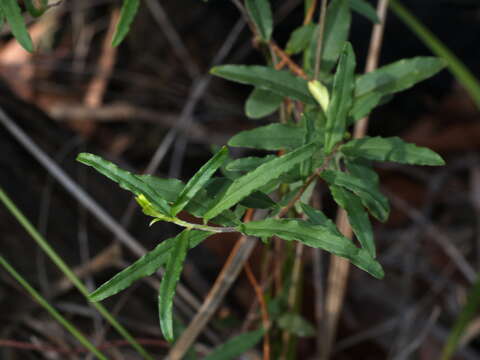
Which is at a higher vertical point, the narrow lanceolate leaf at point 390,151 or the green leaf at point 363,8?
the green leaf at point 363,8

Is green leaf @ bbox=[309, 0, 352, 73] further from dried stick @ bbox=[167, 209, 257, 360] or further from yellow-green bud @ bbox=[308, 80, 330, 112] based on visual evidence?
dried stick @ bbox=[167, 209, 257, 360]

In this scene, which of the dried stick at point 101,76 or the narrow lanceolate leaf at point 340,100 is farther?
the dried stick at point 101,76

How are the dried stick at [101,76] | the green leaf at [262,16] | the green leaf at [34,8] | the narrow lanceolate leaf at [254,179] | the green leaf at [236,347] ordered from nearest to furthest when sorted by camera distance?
the narrow lanceolate leaf at [254,179]
the green leaf at [34,8]
the green leaf at [262,16]
the green leaf at [236,347]
the dried stick at [101,76]

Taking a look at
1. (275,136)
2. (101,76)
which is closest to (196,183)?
(275,136)

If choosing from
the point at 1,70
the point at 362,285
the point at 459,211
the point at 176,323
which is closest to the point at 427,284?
the point at 362,285

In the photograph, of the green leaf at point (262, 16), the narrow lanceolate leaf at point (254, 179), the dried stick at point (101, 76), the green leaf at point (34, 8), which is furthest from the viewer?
the dried stick at point (101, 76)

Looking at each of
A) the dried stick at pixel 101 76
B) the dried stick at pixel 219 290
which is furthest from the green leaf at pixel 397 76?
the dried stick at pixel 101 76

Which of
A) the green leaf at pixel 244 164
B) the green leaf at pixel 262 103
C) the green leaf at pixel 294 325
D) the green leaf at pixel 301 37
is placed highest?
the green leaf at pixel 301 37

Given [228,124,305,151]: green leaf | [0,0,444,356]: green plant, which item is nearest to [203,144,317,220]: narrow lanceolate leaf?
[0,0,444,356]: green plant

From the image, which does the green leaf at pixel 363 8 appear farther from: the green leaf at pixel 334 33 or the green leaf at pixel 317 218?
the green leaf at pixel 317 218
